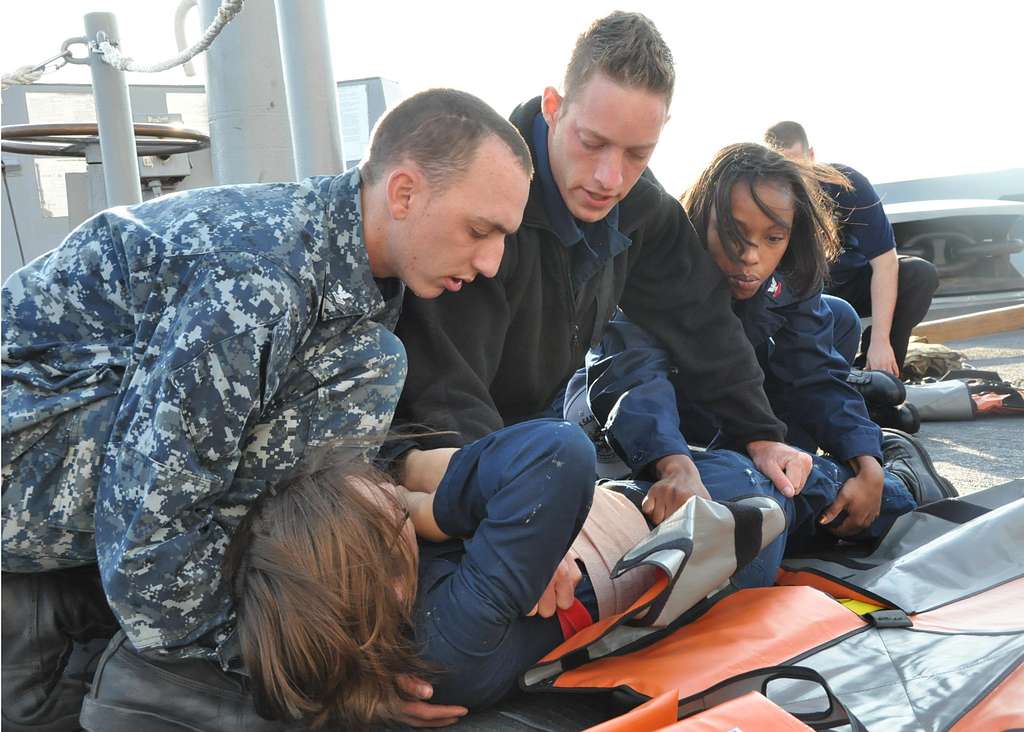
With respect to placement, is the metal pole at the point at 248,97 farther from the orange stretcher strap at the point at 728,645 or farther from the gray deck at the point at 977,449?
Answer: the gray deck at the point at 977,449

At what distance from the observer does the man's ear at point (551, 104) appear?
2141 millimetres

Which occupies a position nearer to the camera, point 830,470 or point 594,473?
point 594,473

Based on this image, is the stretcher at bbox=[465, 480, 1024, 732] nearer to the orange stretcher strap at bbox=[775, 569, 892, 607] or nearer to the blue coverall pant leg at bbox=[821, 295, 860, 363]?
the orange stretcher strap at bbox=[775, 569, 892, 607]

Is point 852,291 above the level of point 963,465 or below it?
above

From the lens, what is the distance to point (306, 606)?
1457 millimetres

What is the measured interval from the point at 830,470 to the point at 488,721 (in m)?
1.14

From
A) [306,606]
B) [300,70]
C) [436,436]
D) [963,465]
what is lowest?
[963,465]

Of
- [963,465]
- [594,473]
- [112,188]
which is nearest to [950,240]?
[963,465]

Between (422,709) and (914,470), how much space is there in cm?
157

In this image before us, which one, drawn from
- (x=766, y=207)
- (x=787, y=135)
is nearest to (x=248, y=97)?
(x=766, y=207)

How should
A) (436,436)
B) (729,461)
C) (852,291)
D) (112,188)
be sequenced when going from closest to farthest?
(436,436)
(729,461)
(112,188)
(852,291)

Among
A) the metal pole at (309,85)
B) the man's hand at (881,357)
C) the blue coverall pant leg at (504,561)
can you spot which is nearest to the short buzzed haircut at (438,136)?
the blue coverall pant leg at (504,561)

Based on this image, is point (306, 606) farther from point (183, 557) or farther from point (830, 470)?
point (830, 470)

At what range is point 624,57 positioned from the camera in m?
2.00
